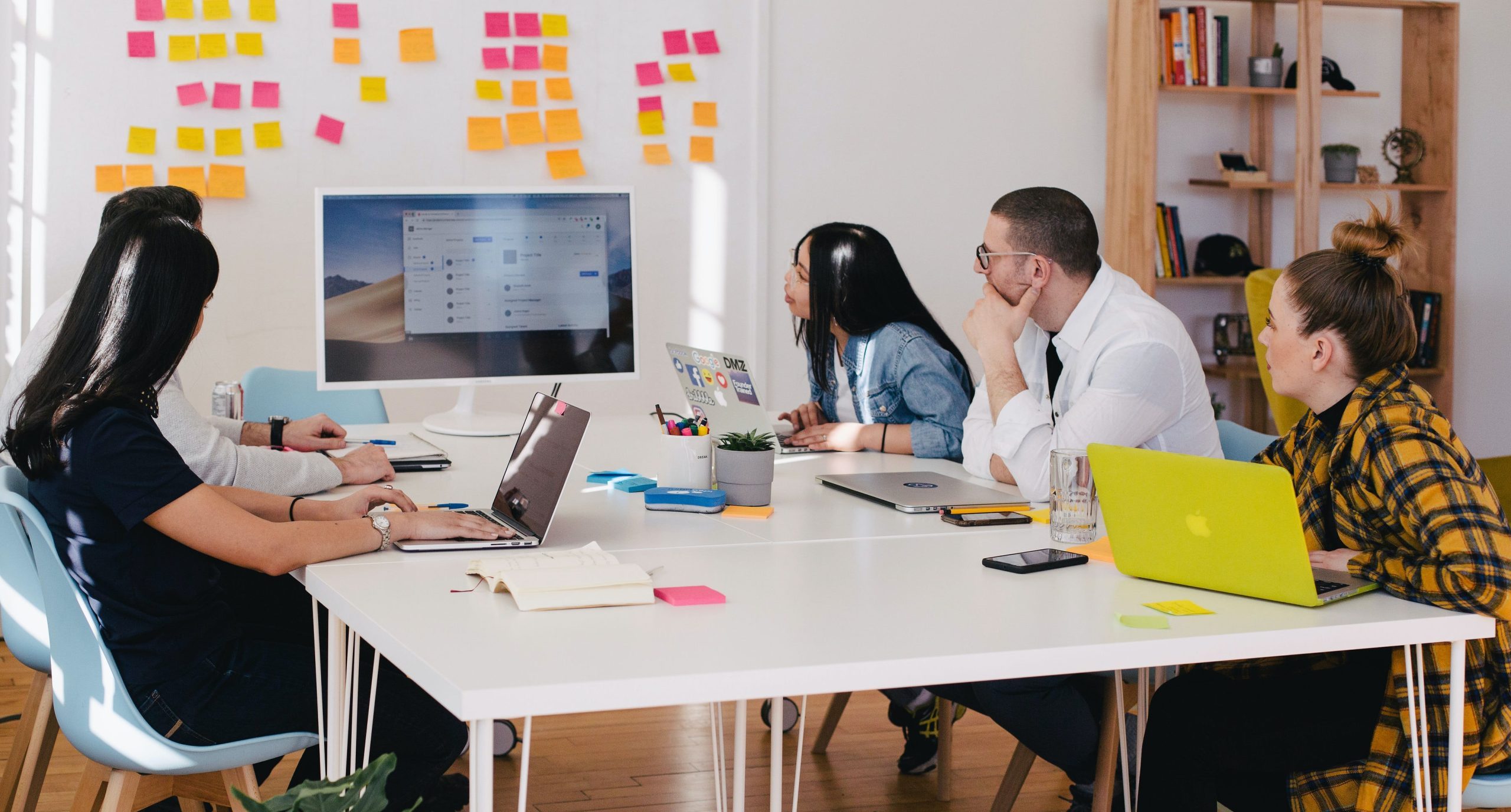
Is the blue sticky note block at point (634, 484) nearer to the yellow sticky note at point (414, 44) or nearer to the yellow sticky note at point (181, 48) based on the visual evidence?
the yellow sticky note at point (414, 44)

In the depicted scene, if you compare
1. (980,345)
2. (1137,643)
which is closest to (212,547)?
(1137,643)

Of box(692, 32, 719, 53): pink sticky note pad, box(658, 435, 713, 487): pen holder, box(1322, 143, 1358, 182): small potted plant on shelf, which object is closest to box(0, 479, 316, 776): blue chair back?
box(658, 435, 713, 487): pen holder

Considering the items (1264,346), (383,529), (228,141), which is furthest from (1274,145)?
(383,529)

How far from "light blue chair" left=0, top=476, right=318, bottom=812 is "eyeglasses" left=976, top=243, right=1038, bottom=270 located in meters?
1.43

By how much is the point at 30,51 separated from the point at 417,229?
1.71 meters

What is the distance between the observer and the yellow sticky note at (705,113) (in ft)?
14.2

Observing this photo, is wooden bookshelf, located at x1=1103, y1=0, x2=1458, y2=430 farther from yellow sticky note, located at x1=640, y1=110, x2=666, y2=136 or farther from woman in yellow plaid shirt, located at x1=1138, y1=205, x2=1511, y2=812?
woman in yellow plaid shirt, located at x1=1138, y1=205, x2=1511, y2=812

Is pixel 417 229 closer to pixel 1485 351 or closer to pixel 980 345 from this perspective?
pixel 980 345

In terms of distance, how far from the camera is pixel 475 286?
2.89 m

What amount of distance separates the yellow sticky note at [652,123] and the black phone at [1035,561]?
9.32 ft

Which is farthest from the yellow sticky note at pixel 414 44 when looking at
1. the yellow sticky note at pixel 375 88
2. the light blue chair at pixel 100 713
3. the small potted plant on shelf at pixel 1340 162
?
the small potted plant on shelf at pixel 1340 162

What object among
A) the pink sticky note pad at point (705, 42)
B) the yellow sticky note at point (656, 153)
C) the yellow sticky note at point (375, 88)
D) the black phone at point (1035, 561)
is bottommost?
the black phone at point (1035, 561)

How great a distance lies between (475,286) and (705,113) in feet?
5.41

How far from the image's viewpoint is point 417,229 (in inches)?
113
